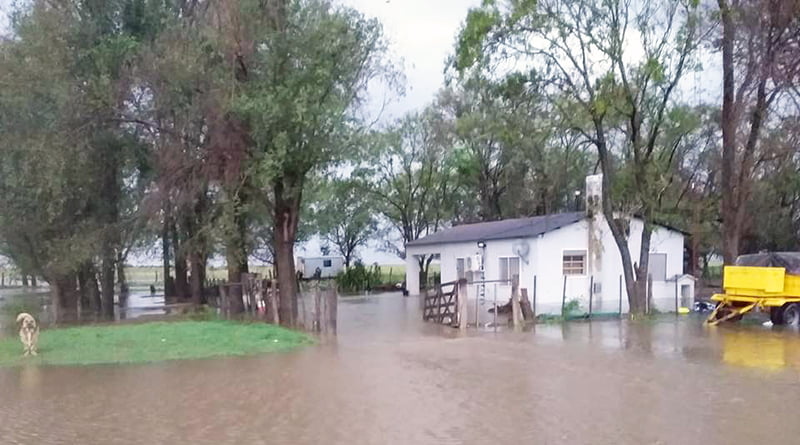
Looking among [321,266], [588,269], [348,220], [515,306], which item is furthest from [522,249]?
[321,266]

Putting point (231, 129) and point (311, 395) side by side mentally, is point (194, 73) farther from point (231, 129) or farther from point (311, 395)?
point (311, 395)

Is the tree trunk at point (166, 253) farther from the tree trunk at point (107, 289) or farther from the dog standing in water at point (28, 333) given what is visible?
the dog standing in water at point (28, 333)

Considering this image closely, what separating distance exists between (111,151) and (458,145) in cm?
2929

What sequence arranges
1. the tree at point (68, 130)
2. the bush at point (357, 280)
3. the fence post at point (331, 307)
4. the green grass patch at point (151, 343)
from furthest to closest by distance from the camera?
the bush at point (357, 280), the tree at point (68, 130), the fence post at point (331, 307), the green grass patch at point (151, 343)

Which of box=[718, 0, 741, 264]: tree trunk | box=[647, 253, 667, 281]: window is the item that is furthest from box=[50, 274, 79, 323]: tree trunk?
box=[718, 0, 741, 264]: tree trunk

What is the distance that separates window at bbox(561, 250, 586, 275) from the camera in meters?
33.2

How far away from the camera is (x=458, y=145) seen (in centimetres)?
5641

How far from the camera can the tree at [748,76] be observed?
90.8ft

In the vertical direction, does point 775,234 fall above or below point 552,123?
below

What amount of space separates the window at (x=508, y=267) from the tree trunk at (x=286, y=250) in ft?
33.1

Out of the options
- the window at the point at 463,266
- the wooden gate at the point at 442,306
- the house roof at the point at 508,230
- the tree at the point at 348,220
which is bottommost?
the wooden gate at the point at 442,306

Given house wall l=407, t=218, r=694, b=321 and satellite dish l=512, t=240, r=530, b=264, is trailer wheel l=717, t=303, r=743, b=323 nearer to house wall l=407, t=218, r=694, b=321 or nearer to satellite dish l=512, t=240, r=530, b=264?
house wall l=407, t=218, r=694, b=321

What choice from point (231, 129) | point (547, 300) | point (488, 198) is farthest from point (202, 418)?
point (488, 198)

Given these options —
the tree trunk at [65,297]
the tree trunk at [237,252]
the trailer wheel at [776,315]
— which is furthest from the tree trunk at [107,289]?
the trailer wheel at [776,315]
